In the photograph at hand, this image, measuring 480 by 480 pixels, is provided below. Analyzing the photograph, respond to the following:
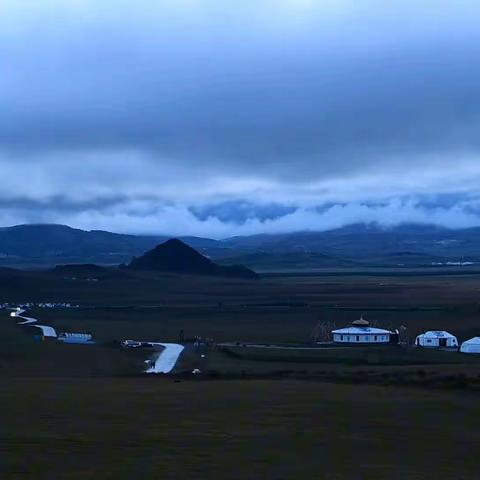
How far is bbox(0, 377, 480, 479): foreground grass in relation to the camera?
19.1 metres

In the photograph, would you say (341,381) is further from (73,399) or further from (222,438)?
(222,438)

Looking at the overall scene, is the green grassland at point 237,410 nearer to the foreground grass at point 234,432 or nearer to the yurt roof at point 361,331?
the foreground grass at point 234,432

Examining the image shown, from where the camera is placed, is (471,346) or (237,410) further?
(471,346)

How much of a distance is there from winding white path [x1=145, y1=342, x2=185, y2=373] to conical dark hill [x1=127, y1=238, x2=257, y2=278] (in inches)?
3458

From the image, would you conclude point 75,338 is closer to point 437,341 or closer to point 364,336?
point 364,336

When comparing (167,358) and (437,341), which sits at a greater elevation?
(167,358)

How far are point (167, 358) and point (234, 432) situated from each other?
25849 millimetres

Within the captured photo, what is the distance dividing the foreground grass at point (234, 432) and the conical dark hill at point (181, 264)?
4439 inches

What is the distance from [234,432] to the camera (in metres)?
23.2

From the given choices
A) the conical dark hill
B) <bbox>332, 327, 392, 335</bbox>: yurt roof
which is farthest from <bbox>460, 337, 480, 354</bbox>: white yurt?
the conical dark hill

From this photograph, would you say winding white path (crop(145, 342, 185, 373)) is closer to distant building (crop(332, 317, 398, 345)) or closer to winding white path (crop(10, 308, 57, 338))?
winding white path (crop(10, 308, 57, 338))

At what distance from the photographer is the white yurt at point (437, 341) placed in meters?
54.1

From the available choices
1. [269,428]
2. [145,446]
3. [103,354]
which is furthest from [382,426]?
[103,354]

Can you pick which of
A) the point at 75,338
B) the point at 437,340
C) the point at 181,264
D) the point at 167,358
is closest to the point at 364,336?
the point at 437,340
